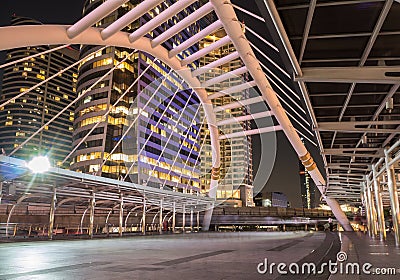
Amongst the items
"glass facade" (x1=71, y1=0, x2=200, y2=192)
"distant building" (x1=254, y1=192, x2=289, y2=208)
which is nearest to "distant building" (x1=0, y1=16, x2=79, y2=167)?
"glass facade" (x1=71, y1=0, x2=200, y2=192)

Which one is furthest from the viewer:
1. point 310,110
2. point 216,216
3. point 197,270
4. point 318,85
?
point 216,216

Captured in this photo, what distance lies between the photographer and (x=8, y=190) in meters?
22.6

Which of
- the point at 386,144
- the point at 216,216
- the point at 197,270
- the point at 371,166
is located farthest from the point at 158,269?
the point at 216,216

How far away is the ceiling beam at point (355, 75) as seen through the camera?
366 inches

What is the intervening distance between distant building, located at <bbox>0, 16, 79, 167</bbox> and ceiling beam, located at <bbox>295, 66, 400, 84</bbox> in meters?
141

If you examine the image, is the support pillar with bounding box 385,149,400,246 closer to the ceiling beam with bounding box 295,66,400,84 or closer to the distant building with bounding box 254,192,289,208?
the ceiling beam with bounding box 295,66,400,84

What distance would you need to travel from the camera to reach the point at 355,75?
9383mm

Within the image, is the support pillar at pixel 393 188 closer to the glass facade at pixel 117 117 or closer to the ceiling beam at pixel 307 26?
the ceiling beam at pixel 307 26

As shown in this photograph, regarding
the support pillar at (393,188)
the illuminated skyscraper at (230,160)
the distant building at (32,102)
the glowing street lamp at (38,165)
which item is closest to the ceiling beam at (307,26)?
the support pillar at (393,188)

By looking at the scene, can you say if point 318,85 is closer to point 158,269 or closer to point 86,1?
point 158,269

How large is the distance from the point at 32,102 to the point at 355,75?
6293 inches

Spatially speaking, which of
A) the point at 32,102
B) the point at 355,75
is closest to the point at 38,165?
the point at 355,75

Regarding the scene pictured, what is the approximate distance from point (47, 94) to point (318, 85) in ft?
535

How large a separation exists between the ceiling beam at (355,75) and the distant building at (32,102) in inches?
5564
